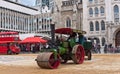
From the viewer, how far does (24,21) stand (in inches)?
3912

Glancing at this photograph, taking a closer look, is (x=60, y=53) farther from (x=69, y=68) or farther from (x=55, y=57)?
(x=69, y=68)

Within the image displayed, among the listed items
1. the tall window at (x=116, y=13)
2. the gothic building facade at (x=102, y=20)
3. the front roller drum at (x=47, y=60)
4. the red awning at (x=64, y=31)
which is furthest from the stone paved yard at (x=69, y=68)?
the tall window at (x=116, y=13)

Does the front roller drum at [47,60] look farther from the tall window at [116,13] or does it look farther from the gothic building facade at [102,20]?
the tall window at [116,13]

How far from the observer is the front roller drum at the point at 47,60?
1750cm

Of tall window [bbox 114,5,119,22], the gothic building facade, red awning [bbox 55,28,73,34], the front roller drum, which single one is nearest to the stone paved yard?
the front roller drum

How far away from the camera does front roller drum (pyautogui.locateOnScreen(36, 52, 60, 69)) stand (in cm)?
1750

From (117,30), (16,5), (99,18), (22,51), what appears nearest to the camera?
(22,51)

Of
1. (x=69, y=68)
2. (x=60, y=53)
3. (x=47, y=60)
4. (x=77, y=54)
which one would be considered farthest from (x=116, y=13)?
(x=47, y=60)

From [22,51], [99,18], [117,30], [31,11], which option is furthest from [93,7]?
[31,11]

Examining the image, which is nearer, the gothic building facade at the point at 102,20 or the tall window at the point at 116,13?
the gothic building facade at the point at 102,20

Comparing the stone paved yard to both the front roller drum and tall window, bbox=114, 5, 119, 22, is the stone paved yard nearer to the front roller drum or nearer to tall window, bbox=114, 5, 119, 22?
the front roller drum

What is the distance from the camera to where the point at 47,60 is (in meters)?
17.4

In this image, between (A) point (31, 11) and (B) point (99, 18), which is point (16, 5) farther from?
(B) point (99, 18)

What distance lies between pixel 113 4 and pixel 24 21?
44.3m
